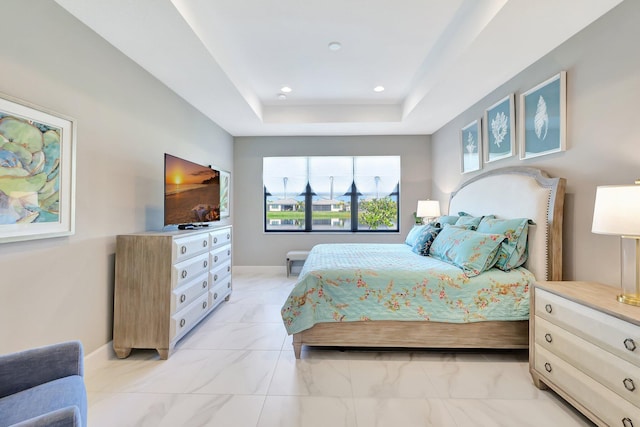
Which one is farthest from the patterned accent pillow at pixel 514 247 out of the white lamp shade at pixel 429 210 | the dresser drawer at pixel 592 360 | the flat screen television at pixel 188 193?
the flat screen television at pixel 188 193

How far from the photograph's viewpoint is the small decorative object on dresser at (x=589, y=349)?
1371 mm

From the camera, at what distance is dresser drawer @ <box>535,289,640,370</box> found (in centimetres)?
136

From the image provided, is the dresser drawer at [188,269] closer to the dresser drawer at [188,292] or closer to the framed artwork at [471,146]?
the dresser drawer at [188,292]

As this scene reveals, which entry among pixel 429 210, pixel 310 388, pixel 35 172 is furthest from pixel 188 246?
pixel 429 210

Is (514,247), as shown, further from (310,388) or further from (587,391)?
(310,388)

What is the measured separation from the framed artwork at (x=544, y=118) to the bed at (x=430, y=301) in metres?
0.28

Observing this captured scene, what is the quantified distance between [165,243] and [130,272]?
359 millimetres

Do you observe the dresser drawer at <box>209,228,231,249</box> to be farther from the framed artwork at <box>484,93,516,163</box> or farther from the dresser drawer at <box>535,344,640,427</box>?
the framed artwork at <box>484,93,516,163</box>

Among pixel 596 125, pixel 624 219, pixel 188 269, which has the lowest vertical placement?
pixel 188 269

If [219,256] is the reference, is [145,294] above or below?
below

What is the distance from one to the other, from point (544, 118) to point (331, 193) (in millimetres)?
3501

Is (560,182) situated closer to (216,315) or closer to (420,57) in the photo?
(420,57)

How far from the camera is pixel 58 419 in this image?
87cm

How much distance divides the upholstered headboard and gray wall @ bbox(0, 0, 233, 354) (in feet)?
11.4
